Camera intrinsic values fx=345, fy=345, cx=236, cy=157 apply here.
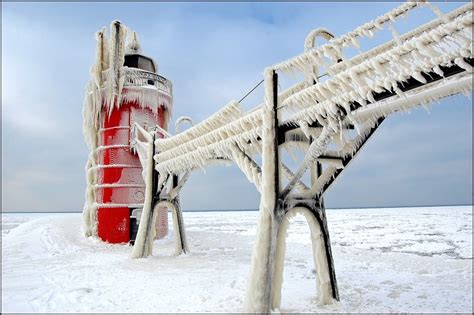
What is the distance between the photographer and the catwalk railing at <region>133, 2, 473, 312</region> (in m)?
3.95

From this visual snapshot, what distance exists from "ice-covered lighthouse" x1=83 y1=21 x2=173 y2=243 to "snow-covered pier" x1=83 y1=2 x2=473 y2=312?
9.10m

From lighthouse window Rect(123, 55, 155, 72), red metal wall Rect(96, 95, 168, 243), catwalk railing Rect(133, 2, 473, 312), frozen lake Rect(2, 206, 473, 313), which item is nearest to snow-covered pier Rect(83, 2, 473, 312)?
catwalk railing Rect(133, 2, 473, 312)

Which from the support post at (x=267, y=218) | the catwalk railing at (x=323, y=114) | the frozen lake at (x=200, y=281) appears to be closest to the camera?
the catwalk railing at (x=323, y=114)

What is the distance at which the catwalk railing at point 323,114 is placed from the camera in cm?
395

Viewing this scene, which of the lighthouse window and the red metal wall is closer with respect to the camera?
the red metal wall

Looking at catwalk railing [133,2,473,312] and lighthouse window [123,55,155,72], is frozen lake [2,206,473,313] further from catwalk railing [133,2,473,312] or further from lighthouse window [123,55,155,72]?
lighthouse window [123,55,155,72]

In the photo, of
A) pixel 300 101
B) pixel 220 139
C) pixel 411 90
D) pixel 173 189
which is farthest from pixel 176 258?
pixel 411 90

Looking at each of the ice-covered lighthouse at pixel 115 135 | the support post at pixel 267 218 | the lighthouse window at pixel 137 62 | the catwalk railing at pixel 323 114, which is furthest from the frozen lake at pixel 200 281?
the lighthouse window at pixel 137 62

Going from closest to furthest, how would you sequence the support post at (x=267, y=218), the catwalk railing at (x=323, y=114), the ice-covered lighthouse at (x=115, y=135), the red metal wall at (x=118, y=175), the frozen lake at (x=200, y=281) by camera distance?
1. the catwalk railing at (x=323, y=114)
2. the support post at (x=267, y=218)
3. the frozen lake at (x=200, y=281)
4. the red metal wall at (x=118, y=175)
5. the ice-covered lighthouse at (x=115, y=135)

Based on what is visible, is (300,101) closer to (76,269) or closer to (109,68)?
(76,269)

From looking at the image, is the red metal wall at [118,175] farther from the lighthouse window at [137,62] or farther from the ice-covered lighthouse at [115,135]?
the lighthouse window at [137,62]

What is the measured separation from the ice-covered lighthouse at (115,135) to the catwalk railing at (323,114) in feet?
30.0

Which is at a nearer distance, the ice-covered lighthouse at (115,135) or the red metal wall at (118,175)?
the red metal wall at (118,175)

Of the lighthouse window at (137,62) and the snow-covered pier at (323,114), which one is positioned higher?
the lighthouse window at (137,62)
